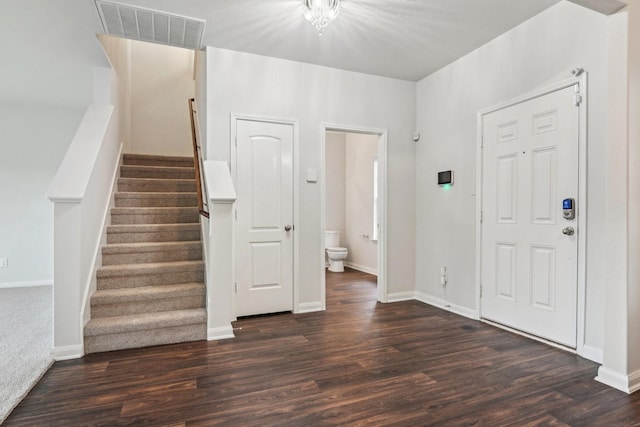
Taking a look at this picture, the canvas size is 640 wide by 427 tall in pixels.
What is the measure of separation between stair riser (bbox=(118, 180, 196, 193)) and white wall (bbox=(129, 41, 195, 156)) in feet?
5.63

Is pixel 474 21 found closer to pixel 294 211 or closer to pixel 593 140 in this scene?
pixel 593 140

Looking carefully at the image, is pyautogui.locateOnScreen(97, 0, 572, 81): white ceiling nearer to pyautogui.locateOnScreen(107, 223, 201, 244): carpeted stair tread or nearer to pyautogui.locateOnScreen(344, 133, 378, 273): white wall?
pyautogui.locateOnScreen(107, 223, 201, 244): carpeted stair tread

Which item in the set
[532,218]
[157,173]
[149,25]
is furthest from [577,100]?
[157,173]

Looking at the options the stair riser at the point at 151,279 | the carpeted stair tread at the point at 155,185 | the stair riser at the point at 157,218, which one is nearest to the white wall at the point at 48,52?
the carpeted stair tread at the point at 155,185

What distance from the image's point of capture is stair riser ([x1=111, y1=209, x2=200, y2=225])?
4.02 m

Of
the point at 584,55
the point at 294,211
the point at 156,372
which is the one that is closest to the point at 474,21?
the point at 584,55

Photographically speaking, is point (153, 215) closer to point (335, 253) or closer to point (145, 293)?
point (145, 293)

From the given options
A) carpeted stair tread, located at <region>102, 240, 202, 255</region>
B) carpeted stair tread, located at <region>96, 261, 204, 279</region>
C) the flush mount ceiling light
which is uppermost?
the flush mount ceiling light

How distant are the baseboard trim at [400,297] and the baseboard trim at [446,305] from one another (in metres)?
0.08

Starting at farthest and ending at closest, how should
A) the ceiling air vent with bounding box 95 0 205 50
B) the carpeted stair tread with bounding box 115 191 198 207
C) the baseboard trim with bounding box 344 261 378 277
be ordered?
1. the baseboard trim with bounding box 344 261 378 277
2. the carpeted stair tread with bounding box 115 191 198 207
3. the ceiling air vent with bounding box 95 0 205 50

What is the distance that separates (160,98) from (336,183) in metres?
3.61

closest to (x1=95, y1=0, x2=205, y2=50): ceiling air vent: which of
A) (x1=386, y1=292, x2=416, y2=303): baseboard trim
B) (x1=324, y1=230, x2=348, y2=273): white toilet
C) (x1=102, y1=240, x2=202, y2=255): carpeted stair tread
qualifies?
(x1=102, y1=240, x2=202, y2=255): carpeted stair tread

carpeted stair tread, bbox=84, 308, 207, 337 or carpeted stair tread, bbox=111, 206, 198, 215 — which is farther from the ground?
carpeted stair tread, bbox=111, 206, 198, 215

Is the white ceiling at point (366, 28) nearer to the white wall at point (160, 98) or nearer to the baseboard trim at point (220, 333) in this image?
the baseboard trim at point (220, 333)
